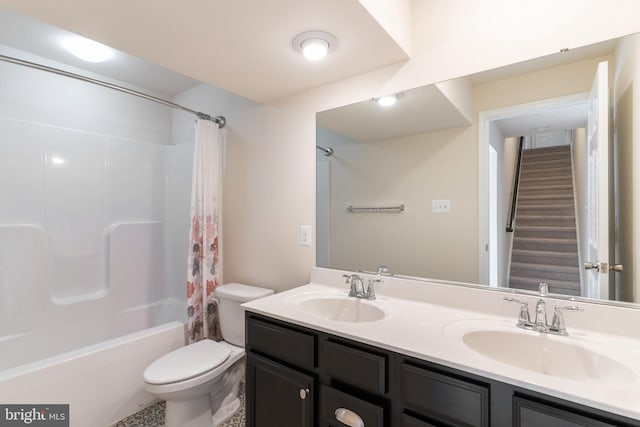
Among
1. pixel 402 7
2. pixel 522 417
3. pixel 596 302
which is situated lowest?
pixel 522 417

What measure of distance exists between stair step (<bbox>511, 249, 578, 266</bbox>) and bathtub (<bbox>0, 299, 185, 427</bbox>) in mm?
2162

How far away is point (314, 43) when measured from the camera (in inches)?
52.2

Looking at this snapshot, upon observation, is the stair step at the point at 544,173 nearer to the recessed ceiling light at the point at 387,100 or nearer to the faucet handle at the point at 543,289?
the faucet handle at the point at 543,289

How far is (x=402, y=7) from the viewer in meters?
1.38

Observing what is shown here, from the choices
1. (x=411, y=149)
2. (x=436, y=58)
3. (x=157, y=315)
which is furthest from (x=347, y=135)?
(x=157, y=315)

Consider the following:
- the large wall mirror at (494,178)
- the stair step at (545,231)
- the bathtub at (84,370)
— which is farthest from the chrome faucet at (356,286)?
the bathtub at (84,370)

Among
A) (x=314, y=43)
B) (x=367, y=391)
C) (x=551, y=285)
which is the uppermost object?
Result: (x=314, y=43)

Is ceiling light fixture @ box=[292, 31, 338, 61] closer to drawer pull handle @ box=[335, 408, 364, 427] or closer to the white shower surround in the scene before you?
drawer pull handle @ box=[335, 408, 364, 427]

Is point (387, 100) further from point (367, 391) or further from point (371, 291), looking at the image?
point (367, 391)

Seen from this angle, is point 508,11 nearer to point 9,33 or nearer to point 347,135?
point 347,135

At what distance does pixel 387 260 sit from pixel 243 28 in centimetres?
130

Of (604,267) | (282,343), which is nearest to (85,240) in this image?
(282,343)

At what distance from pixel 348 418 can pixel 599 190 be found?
125cm

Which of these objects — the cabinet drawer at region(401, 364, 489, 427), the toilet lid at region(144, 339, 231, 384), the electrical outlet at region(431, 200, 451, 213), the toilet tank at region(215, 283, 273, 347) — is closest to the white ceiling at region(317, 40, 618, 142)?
the electrical outlet at region(431, 200, 451, 213)
